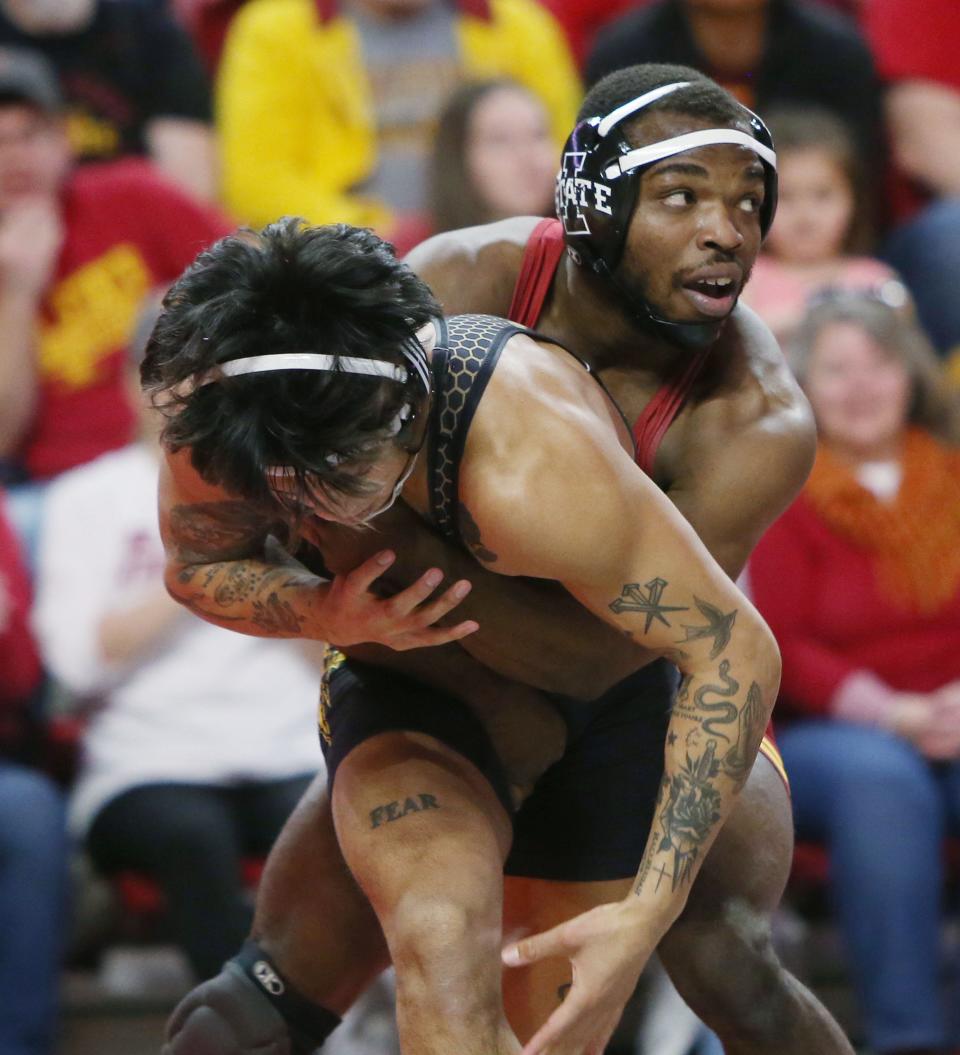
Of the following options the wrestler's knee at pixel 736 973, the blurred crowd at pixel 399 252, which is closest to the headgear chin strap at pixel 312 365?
the wrestler's knee at pixel 736 973

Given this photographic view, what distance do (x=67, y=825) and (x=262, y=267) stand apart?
2.03m

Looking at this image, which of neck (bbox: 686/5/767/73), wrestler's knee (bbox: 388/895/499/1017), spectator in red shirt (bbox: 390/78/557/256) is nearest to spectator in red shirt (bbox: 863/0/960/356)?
neck (bbox: 686/5/767/73)

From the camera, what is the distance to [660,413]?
2994mm

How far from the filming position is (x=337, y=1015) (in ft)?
10.4

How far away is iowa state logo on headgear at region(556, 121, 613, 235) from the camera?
9.43 ft

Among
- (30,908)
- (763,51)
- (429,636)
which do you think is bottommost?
(30,908)

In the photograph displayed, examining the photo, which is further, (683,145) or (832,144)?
(832,144)

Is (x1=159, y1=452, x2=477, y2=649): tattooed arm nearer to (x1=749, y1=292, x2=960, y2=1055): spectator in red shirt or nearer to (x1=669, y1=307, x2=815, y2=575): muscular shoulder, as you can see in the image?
(x1=669, y1=307, x2=815, y2=575): muscular shoulder

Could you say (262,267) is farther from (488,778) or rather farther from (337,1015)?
(337,1015)

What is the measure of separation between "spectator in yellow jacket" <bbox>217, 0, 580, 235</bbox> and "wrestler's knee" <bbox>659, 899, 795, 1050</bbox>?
2.77 meters

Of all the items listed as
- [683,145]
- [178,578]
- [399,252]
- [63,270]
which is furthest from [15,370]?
[683,145]

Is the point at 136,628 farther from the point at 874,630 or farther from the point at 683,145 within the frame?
the point at 683,145

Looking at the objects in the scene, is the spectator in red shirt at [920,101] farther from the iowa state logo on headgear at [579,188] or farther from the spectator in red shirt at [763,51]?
the iowa state logo on headgear at [579,188]

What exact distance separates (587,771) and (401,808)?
432 mm
